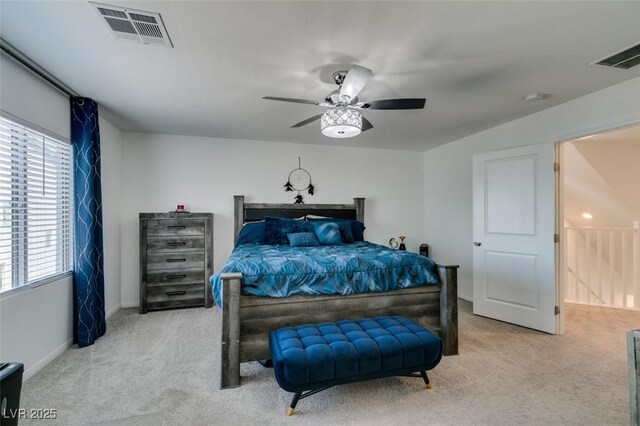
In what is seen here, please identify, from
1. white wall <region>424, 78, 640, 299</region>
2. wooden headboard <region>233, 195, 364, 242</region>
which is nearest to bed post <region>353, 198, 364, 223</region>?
wooden headboard <region>233, 195, 364, 242</region>

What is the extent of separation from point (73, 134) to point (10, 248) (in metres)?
1.30

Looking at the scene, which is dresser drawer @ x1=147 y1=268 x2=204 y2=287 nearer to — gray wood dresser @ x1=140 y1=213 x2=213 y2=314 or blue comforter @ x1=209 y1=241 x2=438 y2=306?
gray wood dresser @ x1=140 y1=213 x2=213 y2=314

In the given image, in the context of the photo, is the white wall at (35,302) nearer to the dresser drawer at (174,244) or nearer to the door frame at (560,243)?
the dresser drawer at (174,244)

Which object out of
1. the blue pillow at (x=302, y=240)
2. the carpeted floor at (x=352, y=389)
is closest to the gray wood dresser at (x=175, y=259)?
the carpeted floor at (x=352, y=389)

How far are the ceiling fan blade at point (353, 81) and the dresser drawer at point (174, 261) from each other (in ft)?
9.84

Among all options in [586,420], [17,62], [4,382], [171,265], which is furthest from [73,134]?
[586,420]

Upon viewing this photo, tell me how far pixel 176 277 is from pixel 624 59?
511 cm

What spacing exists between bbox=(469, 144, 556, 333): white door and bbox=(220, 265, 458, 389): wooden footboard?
133 cm

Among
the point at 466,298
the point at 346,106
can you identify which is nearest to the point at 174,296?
the point at 346,106

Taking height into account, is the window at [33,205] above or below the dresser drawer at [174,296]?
above

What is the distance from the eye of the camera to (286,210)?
458 centimetres

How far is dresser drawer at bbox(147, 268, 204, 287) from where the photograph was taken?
3.79m

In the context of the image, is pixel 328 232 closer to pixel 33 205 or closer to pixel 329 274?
pixel 329 274

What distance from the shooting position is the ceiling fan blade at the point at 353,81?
6.13ft
